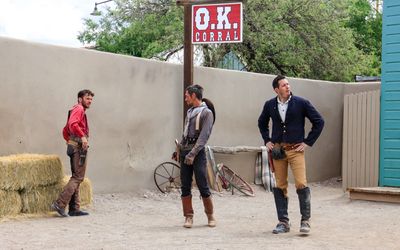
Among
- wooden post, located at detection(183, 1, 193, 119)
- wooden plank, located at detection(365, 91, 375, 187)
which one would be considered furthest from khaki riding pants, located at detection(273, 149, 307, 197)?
wooden plank, located at detection(365, 91, 375, 187)

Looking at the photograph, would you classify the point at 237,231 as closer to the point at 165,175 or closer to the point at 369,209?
the point at 369,209

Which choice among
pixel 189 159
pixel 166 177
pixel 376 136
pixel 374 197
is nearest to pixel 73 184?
pixel 189 159

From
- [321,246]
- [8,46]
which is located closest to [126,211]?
[8,46]

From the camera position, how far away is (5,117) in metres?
8.35

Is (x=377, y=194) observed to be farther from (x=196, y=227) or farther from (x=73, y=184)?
(x=73, y=184)

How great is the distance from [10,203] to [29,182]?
1.19 ft

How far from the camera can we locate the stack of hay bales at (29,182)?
760 cm

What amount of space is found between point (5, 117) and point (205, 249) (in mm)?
3649

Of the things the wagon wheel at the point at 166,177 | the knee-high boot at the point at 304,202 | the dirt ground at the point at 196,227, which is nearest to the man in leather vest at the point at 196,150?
the dirt ground at the point at 196,227

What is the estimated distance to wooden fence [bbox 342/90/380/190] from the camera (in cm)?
1141

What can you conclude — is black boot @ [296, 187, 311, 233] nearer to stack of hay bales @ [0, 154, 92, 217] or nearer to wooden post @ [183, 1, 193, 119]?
stack of hay bales @ [0, 154, 92, 217]

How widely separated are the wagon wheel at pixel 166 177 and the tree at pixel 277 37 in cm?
878

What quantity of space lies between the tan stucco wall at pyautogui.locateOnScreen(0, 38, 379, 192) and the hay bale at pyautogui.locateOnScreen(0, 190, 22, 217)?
89 cm

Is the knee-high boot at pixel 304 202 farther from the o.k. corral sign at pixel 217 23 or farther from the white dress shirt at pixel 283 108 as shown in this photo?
the o.k. corral sign at pixel 217 23
